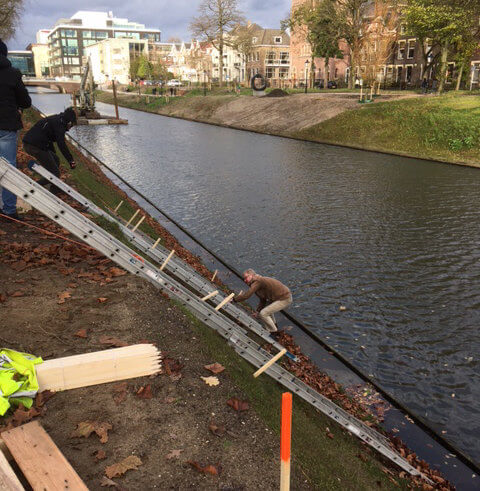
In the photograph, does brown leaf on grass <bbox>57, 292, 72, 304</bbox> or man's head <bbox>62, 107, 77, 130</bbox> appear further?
man's head <bbox>62, 107, 77, 130</bbox>

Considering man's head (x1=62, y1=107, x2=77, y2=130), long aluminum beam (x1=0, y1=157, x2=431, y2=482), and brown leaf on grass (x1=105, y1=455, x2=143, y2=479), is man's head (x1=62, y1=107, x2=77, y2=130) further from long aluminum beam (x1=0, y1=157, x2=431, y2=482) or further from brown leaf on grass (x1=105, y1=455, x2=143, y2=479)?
brown leaf on grass (x1=105, y1=455, x2=143, y2=479)

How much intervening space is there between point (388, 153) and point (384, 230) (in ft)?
67.8

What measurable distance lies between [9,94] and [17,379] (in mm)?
6912

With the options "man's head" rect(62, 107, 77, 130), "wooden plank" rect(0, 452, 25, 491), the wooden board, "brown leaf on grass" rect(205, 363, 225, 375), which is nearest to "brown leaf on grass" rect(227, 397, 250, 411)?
"brown leaf on grass" rect(205, 363, 225, 375)

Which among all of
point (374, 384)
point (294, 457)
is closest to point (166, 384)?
point (294, 457)

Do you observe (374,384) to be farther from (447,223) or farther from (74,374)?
(447,223)

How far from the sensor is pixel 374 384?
8789 millimetres

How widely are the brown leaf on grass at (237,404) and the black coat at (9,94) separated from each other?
794 cm

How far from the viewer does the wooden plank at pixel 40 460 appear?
4.14m

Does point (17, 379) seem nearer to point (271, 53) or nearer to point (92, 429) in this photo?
point (92, 429)

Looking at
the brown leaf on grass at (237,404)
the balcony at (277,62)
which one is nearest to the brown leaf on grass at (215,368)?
the brown leaf on grass at (237,404)

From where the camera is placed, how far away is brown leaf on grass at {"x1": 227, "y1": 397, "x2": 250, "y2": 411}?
226 inches

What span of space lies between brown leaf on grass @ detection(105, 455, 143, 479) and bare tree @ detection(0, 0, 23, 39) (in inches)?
1720

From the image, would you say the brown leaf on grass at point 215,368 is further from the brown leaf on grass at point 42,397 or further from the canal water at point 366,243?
the canal water at point 366,243
